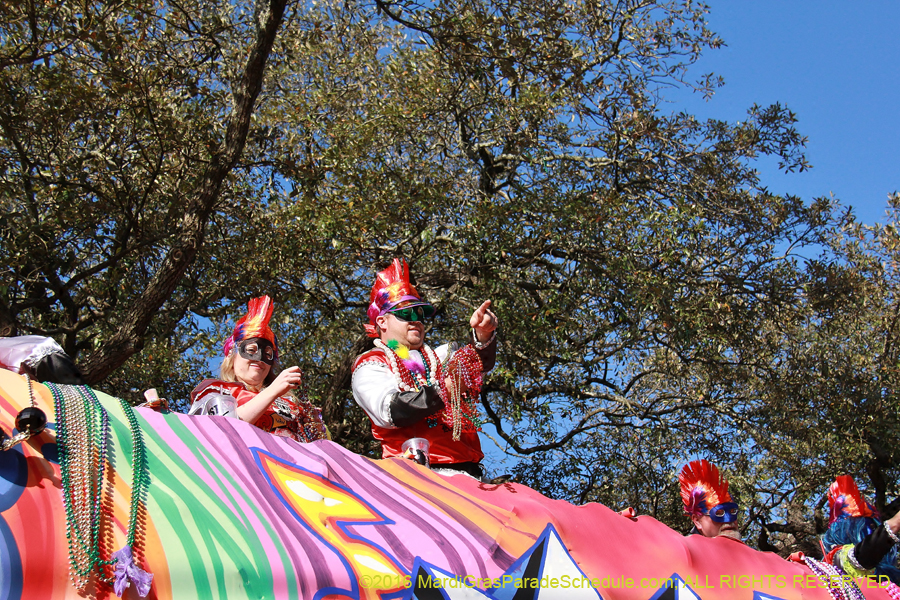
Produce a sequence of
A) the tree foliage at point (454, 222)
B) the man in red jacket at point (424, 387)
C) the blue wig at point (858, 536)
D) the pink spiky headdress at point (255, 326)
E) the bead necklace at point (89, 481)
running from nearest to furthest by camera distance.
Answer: the bead necklace at point (89, 481) → the man in red jacket at point (424, 387) → the blue wig at point (858, 536) → the pink spiky headdress at point (255, 326) → the tree foliage at point (454, 222)

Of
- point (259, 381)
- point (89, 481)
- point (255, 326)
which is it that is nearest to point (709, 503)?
point (259, 381)

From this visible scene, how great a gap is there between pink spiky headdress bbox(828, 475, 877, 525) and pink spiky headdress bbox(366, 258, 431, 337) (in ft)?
7.32

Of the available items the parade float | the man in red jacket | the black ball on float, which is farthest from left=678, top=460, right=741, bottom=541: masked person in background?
the black ball on float

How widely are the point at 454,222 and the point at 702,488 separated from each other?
388 cm

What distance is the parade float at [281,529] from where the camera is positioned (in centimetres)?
199

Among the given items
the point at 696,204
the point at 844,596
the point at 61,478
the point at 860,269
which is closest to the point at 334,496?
the point at 61,478

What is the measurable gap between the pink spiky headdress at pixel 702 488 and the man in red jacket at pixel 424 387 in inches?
44.7

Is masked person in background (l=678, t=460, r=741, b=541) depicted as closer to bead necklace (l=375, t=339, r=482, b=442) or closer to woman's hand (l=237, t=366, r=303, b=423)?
bead necklace (l=375, t=339, r=482, b=442)

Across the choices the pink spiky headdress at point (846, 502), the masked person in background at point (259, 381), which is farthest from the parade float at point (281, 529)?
the masked person in background at point (259, 381)

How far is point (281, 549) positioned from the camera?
220cm

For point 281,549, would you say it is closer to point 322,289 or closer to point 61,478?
point 61,478

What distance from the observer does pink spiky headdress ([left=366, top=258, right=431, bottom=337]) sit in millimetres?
3848

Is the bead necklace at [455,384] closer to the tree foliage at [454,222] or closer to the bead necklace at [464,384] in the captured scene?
the bead necklace at [464,384]

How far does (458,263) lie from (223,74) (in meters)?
2.67
